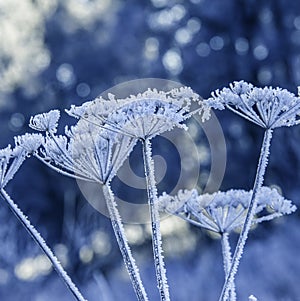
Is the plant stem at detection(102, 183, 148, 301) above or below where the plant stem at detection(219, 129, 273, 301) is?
below

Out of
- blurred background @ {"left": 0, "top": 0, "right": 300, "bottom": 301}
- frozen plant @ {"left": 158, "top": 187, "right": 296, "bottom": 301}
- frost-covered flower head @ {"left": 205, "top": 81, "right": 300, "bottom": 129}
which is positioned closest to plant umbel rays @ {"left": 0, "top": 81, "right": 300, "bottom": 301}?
frost-covered flower head @ {"left": 205, "top": 81, "right": 300, "bottom": 129}

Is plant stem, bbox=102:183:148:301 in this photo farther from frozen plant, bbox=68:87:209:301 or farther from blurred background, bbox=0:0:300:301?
blurred background, bbox=0:0:300:301

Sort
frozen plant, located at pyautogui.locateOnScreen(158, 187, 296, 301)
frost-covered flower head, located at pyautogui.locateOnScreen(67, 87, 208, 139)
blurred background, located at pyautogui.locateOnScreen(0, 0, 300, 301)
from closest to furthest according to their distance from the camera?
frost-covered flower head, located at pyautogui.locateOnScreen(67, 87, 208, 139), frozen plant, located at pyautogui.locateOnScreen(158, 187, 296, 301), blurred background, located at pyautogui.locateOnScreen(0, 0, 300, 301)

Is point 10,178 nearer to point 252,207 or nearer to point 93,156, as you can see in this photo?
point 93,156

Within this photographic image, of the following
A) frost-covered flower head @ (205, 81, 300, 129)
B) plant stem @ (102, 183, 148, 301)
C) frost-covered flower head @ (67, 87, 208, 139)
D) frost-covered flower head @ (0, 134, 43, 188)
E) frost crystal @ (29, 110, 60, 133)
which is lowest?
plant stem @ (102, 183, 148, 301)

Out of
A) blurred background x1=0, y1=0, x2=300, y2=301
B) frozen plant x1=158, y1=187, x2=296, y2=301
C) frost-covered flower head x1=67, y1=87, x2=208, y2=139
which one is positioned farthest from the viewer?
blurred background x1=0, y1=0, x2=300, y2=301

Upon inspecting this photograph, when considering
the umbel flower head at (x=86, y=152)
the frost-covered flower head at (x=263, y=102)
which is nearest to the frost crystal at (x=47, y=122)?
the umbel flower head at (x=86, y=152)

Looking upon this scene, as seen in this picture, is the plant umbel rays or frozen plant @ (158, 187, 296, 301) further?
frozen plant @ (158, 187, 296, 301)

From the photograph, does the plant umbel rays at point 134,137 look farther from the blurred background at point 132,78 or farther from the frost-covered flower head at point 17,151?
the blurred background at point 132,78

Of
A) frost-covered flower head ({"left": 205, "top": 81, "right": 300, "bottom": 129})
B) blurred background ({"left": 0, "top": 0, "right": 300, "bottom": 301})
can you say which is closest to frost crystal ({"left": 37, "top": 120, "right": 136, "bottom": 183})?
frost-covered flower head ({"left": 205, "top": 81, "right": 300, "bottom": 129})
